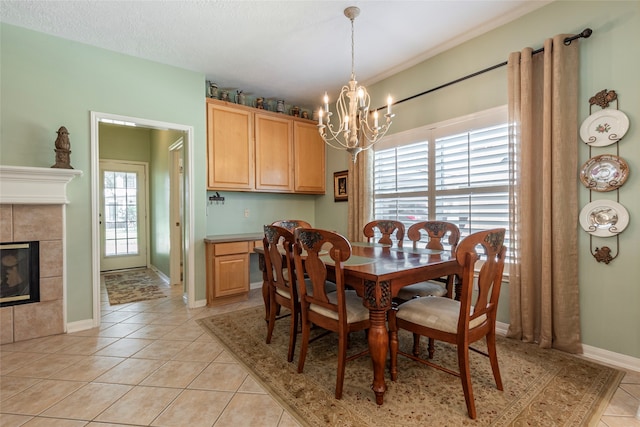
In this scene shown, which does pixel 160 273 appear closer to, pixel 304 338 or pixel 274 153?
pixel 274 153

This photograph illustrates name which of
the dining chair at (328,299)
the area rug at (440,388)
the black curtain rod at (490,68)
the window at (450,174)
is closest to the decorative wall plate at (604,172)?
the window at (450,174)

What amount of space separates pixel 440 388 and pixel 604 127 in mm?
2132

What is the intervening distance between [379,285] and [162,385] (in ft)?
5.05

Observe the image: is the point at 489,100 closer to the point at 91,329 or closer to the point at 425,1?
the point at 425,1

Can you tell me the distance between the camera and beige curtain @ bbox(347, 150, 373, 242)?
3.87 meters

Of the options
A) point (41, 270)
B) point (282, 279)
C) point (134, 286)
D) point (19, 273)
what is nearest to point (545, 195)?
point (282, 279)

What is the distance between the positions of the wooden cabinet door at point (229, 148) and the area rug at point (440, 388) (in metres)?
2.05

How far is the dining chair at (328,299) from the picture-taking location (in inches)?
68.2

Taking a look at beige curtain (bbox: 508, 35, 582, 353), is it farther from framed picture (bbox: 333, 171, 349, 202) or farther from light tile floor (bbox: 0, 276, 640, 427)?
framed picture (bbox: 333, 171, 349, 202)

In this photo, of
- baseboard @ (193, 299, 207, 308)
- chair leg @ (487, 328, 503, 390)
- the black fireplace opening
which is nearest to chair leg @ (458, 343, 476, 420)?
chair leg @ (487, 328, 503, 390)

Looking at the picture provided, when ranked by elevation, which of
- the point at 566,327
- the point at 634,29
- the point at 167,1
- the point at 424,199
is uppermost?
the point at 167,1

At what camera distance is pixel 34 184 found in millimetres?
2607

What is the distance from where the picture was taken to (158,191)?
5320mm

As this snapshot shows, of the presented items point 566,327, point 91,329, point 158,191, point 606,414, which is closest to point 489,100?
point 566,327
